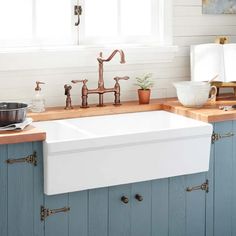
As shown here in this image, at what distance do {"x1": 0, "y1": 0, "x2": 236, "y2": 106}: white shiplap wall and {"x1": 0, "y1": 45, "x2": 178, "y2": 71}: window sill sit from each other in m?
0.05

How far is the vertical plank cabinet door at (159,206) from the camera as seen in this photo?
343 centimetres

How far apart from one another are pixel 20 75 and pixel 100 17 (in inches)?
27.7

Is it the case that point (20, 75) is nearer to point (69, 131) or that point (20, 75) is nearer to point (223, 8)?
point (69, 131)

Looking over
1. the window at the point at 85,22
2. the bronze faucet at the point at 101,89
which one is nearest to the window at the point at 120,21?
the window at the point at 85,22

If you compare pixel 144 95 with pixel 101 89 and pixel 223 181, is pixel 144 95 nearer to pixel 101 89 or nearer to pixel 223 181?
pixel 101 89

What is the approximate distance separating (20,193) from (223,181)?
129 centimetres

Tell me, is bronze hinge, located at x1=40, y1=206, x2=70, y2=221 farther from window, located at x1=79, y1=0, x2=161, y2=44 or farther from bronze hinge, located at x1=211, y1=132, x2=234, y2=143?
window, located at x1=79, y1=0, x2=161, y2=44

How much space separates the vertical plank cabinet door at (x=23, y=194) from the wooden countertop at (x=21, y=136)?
0.04m

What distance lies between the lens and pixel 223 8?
4.36 m

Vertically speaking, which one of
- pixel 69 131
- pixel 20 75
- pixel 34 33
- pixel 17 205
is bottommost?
pixel 17 205

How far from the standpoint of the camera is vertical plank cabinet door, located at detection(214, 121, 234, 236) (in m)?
3.61

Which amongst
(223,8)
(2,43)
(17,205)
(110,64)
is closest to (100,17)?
(110,64)

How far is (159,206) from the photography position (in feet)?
11.3

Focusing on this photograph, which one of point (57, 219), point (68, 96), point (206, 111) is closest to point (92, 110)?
point (68, 96)
